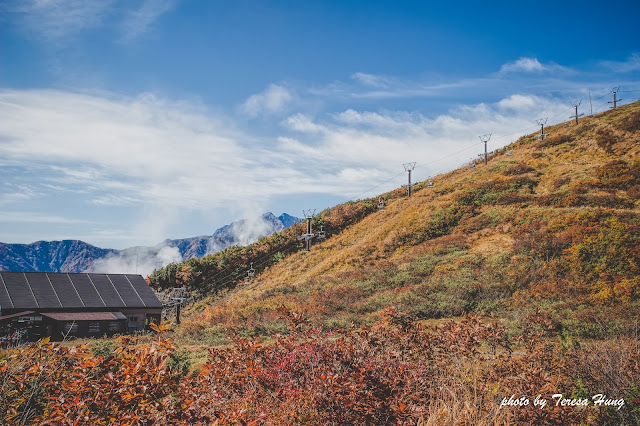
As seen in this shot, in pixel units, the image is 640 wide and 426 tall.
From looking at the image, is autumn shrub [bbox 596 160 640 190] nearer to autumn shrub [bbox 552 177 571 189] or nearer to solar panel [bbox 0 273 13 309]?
autumn shrub [bbox 552 177 571 189]

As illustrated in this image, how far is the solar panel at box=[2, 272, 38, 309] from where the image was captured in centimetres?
2688

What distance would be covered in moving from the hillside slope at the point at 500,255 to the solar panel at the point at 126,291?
5779mm

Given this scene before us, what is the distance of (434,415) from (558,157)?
144ft

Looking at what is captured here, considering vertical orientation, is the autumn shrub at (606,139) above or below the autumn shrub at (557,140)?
below

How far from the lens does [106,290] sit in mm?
32156

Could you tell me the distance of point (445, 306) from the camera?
18.6 metres

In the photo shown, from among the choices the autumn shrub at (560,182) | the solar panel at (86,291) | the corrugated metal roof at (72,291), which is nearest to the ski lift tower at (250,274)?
the corrugated metal roof at (72,291)

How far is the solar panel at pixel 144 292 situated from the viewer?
32812 mm

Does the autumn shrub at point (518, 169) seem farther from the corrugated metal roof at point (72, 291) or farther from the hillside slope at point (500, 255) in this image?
the corrugated metal roof at point (72, 291)

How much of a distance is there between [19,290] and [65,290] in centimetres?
293

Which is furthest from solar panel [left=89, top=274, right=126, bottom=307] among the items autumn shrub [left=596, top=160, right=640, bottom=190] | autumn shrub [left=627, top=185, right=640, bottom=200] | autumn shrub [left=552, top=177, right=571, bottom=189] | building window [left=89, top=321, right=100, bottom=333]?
autumn shrub [left=596, top=160, right=640, bottom=190]

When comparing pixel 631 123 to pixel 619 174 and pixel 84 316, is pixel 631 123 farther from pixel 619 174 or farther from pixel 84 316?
pixel 84 316

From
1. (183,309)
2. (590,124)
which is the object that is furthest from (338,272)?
(590,124)

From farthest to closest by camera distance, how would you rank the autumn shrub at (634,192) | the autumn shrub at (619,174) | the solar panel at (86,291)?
1. the solar panel at (86,291)
2. the autumn shrub at (619,174)
3. the autumn shrub at (634,192)
